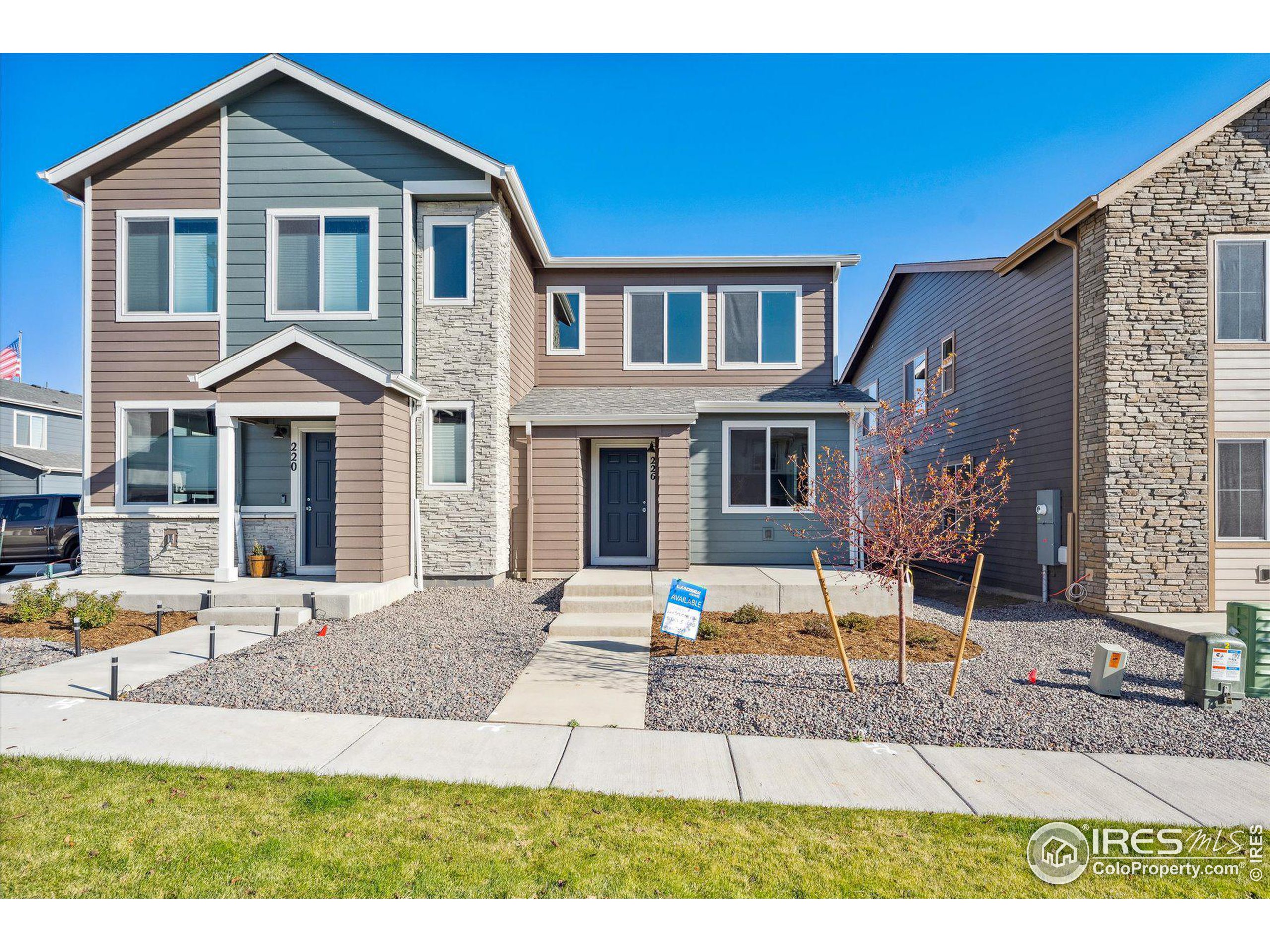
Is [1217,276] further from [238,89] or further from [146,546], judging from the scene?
[146,546]

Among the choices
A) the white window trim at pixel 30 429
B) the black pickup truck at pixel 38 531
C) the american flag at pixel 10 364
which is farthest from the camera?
the white window trim at pixel 30 429

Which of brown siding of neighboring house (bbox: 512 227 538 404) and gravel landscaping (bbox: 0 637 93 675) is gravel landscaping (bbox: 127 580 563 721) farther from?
brown siding of neighboring house (bbox: 512 227 538 404)

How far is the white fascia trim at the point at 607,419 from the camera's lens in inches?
439

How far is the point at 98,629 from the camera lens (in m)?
7.81

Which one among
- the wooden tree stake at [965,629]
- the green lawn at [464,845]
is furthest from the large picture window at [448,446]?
the wooden tree stake at [965,629]

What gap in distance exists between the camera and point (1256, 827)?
3.65 m

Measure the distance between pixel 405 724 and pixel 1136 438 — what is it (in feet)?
33.1

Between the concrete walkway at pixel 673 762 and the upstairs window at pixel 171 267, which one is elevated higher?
the upstairs window at pixel 171 267

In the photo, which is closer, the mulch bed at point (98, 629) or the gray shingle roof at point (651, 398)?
the mulch bed at point (98, 629)

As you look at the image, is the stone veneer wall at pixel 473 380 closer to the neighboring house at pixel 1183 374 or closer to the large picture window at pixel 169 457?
the large picture window at pixel 169 457

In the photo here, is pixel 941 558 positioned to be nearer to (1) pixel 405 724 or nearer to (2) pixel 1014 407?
(1) pixel 405 724

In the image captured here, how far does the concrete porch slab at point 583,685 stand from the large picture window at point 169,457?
23.1ft

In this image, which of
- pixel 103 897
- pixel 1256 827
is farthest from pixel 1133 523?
pixel 103 897

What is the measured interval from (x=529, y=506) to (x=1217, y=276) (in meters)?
10.9
